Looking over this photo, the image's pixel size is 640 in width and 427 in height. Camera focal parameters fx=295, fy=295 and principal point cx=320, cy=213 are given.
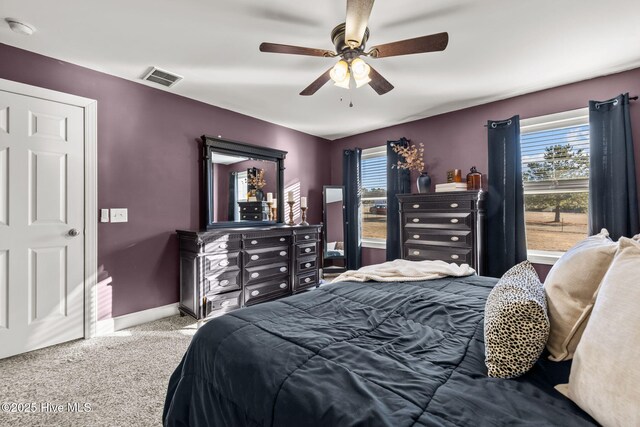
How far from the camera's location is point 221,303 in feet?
10.4

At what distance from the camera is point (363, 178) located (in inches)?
202

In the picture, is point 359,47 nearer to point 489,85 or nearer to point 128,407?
point 489,85

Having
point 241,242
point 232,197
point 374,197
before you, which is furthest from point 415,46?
point 374,197

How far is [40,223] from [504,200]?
15.3 feet

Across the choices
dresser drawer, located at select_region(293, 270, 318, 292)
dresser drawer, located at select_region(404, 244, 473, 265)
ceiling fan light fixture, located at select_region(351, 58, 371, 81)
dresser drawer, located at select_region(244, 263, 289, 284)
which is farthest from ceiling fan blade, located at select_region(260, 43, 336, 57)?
dresser drawer, located at select_region(293, 270, 318, 292)

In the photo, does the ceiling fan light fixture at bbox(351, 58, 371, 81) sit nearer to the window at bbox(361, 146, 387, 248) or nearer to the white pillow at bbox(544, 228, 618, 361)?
the white pillow at bbox(544, 228, 618, 361)

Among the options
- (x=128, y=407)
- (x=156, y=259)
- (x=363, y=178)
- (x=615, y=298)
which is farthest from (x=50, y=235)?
(x=363, y=178)

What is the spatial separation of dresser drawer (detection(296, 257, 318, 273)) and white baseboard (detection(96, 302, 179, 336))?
152 centimetres

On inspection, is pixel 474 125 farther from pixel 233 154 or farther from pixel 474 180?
pixel 233 154

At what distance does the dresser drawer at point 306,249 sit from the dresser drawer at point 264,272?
0.88 feet

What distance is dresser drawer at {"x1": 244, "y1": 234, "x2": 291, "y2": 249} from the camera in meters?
3.40

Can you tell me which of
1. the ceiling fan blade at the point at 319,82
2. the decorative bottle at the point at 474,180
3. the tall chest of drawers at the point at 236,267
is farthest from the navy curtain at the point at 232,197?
the decorative bottle at the point at 474,180

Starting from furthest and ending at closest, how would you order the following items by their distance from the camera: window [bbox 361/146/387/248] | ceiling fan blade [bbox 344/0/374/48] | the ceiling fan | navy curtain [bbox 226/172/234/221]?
window [bbox 361/146/387/248] < navy curtain [bbox 226/172/234/221] < the ceiling fan < ceiling fan blade [bbox 344/0/374/48]

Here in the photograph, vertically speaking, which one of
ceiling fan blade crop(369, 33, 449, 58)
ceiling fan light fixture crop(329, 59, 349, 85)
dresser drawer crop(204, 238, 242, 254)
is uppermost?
ceiling fan blade crop(369, 33, 449, 58)
